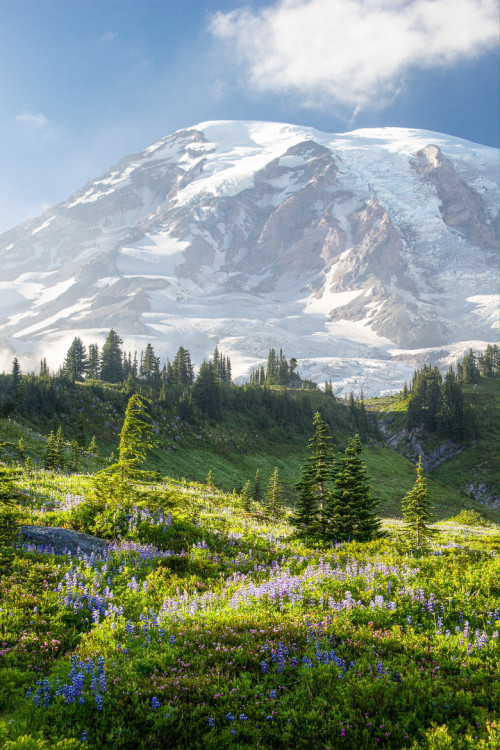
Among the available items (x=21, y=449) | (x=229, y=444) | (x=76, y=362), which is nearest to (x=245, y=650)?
(x=21, y=449)

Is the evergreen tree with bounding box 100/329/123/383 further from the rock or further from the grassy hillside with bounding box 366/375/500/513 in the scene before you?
the rock

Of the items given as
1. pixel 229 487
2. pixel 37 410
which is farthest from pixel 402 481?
pixel 37 410

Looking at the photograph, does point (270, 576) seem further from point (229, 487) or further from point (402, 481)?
point (402, 481)

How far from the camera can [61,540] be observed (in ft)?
33.3

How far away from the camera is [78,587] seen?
8617mm

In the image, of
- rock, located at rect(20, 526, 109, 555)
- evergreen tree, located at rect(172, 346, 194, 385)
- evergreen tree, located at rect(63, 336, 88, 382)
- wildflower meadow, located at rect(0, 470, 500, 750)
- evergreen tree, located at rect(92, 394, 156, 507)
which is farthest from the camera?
evergreen tree, located at rect(172, 346, 194, 385)

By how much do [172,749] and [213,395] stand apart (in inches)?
4051

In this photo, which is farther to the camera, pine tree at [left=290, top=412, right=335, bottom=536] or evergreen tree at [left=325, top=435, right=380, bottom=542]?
pine tree at [left=290, top=412, right=335, bottom=536]

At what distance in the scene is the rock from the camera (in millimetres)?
10047

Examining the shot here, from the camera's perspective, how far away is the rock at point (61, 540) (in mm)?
10047

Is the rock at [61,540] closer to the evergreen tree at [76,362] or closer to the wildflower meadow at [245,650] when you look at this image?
A: the wildflower meadow at [245,650]

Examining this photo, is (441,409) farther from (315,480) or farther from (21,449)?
(21,449)

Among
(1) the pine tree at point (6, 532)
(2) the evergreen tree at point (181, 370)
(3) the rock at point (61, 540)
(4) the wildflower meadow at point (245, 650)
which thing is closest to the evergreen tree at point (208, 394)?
(2) the evergreen tree at point (181, 370)

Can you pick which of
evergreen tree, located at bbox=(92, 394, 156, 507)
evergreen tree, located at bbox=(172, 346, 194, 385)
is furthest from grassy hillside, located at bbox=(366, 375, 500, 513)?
evergreen tree, located at bbox=(172, 346, 194, 385)
